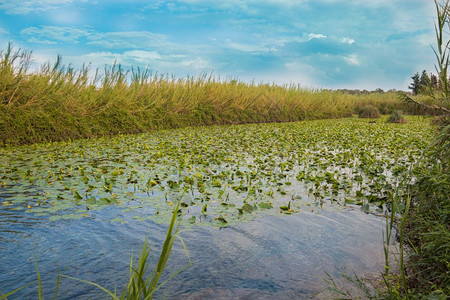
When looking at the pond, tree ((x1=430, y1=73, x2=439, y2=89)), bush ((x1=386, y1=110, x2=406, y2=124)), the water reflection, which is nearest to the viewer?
the water reflection

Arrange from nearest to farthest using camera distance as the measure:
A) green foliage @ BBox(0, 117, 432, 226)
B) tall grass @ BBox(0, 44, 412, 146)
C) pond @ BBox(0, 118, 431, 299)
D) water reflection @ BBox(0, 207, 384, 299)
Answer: water reflection @ BBox(0, 207, 384, 299)
pond @ BBox(0, 118, 431, 299)
green foliage @ BBox(0, 117, 432, 226)
tall grass @ BBox(0, 44, 412, 146)

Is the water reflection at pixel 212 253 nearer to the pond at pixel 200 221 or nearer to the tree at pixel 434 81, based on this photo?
the pond at pixel 200 221

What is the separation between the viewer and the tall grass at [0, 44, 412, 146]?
11.2 metres

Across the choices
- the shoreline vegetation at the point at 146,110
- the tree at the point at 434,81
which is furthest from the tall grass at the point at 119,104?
the tree at the point at 434,81

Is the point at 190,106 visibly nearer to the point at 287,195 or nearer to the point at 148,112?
the point at 148,112

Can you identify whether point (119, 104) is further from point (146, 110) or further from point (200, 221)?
point (200, 221)

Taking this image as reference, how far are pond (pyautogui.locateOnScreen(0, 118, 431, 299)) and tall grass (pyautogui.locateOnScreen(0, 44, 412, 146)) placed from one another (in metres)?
2.83

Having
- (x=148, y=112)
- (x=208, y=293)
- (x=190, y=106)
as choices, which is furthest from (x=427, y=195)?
(x=190, y=106)

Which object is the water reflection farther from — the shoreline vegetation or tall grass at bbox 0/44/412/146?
tall grass at bbox 0/44/412/146

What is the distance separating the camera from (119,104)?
14867 millimetres

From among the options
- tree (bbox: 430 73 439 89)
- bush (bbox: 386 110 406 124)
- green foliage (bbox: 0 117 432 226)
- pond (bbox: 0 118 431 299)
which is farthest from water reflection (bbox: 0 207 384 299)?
bush (bbox: 386 110 406 124)

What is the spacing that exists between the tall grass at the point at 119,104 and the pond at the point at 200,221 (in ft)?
9.30

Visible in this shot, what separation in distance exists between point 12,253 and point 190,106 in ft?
51.5

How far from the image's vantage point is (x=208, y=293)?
3.16 m
